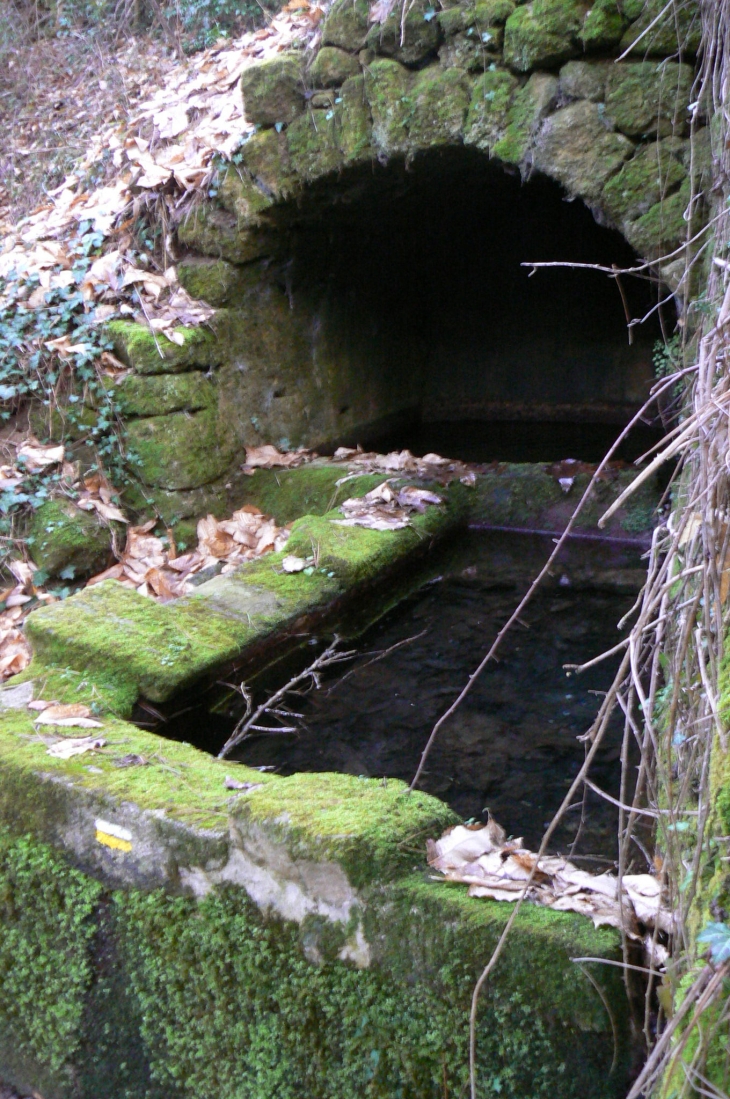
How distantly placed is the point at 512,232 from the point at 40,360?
4639 millimetres

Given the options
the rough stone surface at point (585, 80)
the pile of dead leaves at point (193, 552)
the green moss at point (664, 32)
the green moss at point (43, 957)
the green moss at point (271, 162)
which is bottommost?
the green moss at point (43, 957)

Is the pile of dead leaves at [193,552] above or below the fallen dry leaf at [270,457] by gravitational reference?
below

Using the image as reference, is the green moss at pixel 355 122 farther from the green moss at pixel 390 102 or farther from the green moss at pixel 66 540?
the green moss at pixel 66 540

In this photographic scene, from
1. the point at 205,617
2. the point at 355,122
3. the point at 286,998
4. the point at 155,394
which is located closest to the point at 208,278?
the point at 155,394

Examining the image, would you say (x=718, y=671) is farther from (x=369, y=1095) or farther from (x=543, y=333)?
(x=543, y=333)

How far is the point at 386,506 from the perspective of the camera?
482 cm

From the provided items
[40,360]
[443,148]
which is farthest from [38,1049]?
[443,148]

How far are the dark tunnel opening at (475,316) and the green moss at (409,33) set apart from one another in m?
0.88

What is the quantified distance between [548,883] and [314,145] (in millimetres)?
4213

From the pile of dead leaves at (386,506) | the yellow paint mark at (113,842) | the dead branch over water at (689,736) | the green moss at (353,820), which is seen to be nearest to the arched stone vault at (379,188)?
the pile of dead leaves at (386,506)

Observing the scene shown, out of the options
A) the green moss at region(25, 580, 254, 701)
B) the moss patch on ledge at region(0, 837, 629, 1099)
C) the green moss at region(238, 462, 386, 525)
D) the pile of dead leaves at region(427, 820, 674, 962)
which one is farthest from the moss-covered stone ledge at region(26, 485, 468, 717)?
the pile of dead leaves at region(427, 820, 674, 962)

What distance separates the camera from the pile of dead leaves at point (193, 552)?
4.48m

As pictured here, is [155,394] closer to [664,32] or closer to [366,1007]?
[664,32]

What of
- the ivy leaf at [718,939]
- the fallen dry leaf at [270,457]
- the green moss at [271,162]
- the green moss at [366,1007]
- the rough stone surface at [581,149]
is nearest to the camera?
the ivy leaf at [718,939]
